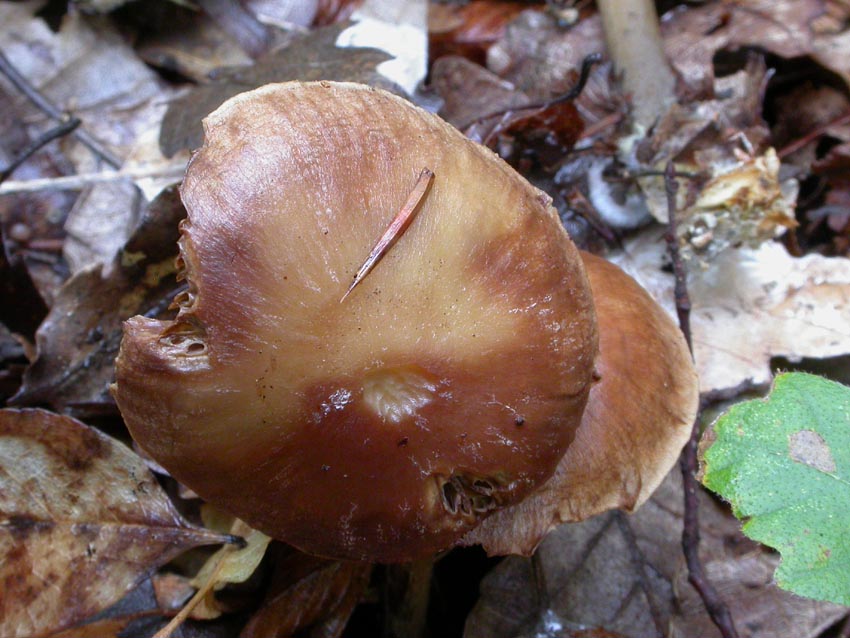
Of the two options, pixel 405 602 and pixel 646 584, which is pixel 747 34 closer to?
pixel 646 584

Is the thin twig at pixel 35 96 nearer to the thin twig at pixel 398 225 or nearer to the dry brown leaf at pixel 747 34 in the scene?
the thin twig at pixel 398 225

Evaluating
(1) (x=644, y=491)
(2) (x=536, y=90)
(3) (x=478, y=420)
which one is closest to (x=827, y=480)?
(1) (x=644, y=491)

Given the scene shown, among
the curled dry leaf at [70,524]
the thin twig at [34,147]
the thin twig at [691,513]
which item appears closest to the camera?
the curled dry leaf at [70,524]

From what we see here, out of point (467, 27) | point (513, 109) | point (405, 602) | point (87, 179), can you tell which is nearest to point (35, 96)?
point (87, 179)

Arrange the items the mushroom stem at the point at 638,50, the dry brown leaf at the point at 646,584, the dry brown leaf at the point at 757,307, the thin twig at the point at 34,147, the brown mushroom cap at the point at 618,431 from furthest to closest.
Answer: the mushroom stem at the point at 638,50 → the dry brown leaf at the point at 757,307 → the thin twig at the point at 34,147 → the dry brown leaf at the point at 646,584 → the brown mushroom cap at the point at 618,431

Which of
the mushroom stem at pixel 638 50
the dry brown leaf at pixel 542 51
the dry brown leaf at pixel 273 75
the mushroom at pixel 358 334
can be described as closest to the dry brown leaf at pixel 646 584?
the mushroom at pixel 358 334

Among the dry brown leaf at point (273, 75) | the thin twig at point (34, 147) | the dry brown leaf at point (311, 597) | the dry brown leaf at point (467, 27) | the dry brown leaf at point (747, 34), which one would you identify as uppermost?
the thin twig at point (34, 147)

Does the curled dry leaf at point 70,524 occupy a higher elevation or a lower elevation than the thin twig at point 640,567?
higher

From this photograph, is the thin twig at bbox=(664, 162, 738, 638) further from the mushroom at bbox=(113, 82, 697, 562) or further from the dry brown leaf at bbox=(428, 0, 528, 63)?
the dry brown leaf at bbox=(428, 0, 528, 63)

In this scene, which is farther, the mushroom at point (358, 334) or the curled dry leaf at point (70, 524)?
the curled dry leaf at point (70, 524)
